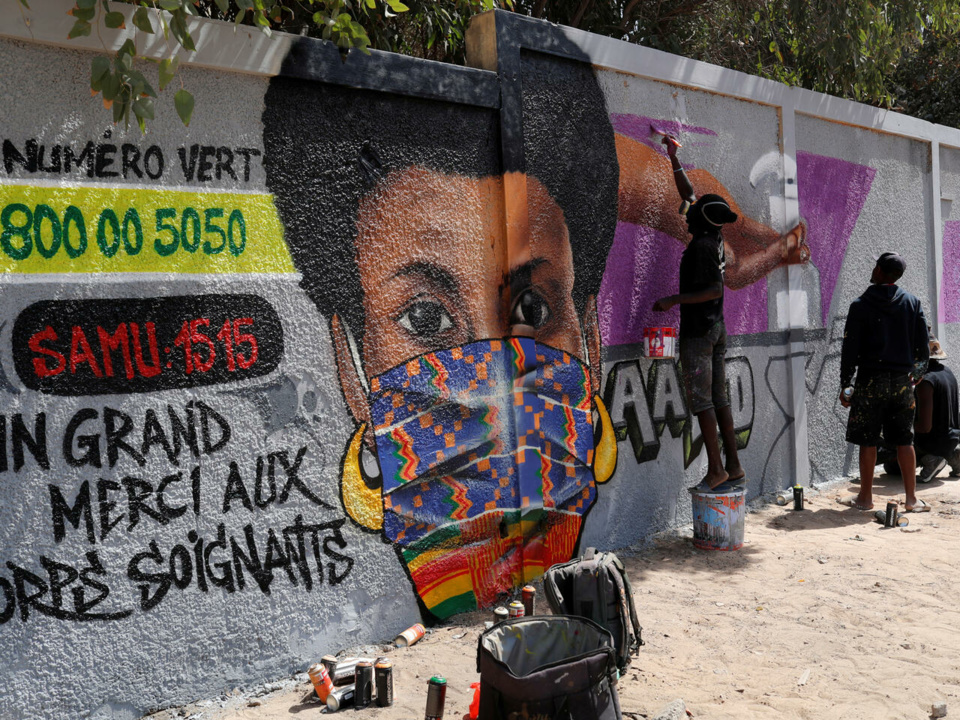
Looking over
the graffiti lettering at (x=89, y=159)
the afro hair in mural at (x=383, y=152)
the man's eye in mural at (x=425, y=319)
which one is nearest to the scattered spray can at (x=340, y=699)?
the afro hair in mural at (x=383, y=152)

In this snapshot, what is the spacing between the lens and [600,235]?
5.07 m

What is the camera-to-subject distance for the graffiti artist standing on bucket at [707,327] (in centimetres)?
515

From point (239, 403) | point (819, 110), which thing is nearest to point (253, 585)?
point (239, 403)

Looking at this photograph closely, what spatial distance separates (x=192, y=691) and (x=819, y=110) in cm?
625

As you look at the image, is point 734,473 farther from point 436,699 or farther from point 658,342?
point 436,699

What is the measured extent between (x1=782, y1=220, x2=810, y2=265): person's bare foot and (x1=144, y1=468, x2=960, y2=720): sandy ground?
2127 millimetres

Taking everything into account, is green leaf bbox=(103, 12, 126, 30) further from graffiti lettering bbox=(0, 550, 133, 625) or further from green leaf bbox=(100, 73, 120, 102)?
graffiti lettering bbox=(0, 550, 133, 625)

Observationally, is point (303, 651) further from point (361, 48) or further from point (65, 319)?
point (361, 48)

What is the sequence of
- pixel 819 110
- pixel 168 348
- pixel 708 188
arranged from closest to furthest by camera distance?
pixel 168 348
pixel 708 188
pixel 819 110

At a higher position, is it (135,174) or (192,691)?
(135,174)

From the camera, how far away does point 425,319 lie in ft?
13.4

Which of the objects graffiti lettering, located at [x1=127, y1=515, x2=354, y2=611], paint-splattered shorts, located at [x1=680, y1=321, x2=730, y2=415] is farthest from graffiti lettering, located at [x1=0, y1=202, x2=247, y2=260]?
paint-splattered shorts, located at [x1=680, y1=321, x2=730, y2=415]

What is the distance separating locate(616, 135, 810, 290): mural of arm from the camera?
208 inches

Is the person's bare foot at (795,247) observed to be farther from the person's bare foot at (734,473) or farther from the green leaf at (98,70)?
the green leaf at (98,70)
